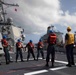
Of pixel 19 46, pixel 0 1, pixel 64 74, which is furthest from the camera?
pixel 0 1

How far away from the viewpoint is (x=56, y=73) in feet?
31.5

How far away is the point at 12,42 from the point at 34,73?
111 ft

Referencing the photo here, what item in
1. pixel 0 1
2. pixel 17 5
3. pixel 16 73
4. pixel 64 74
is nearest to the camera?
pixel 64 74

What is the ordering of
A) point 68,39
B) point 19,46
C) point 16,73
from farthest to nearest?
1. point 19,46
2. point 68,39
3. point 16,73

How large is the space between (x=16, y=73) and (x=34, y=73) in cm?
76

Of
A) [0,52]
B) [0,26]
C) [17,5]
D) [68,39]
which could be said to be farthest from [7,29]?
[68,39]

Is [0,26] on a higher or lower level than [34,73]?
higher

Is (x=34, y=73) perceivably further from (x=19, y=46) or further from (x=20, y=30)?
(x=20, y=30)

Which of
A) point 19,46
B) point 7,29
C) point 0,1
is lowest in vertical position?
point 19,46

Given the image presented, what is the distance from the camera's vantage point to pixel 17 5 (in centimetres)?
4478

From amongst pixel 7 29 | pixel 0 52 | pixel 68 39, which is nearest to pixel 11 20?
pixel 7 29

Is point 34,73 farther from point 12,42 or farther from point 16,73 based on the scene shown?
point 12,42

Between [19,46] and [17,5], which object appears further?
[17,5]

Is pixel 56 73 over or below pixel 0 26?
below
